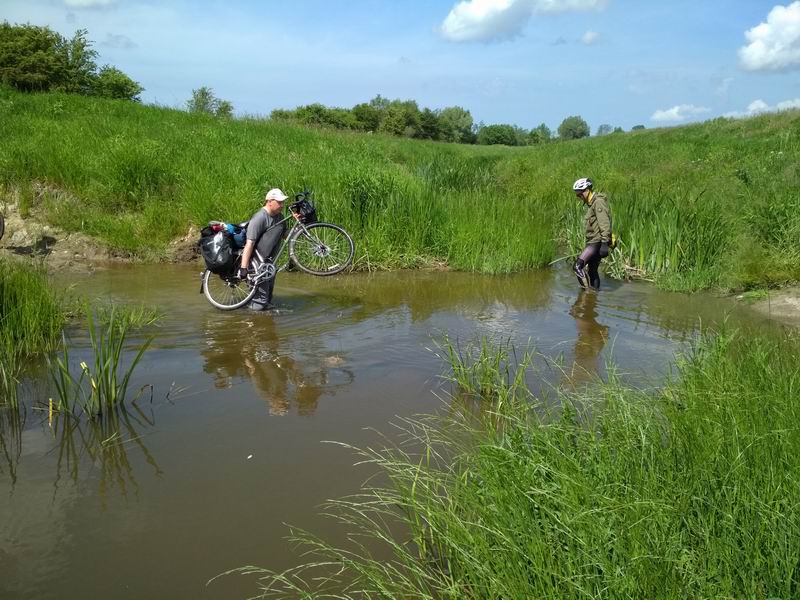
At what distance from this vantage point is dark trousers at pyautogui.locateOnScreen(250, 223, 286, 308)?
9.01 metres

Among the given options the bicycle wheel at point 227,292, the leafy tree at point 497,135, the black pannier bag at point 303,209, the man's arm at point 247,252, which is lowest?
the bicycle wheel at point 227,292

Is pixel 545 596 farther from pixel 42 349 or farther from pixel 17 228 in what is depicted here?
pixel 17 228

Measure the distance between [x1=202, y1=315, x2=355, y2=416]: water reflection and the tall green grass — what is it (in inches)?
60.8

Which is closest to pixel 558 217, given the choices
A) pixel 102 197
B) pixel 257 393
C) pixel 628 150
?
pixel 102 197

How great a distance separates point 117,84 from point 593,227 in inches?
1502

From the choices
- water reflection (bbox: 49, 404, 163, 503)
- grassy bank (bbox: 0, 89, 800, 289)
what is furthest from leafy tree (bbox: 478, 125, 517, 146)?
water reflection (bbox: 49, 404, 163, 503)

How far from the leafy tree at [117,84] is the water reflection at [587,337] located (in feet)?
111

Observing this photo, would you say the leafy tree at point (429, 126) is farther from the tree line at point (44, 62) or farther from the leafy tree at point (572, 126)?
the leafy tree at point (572, 126)

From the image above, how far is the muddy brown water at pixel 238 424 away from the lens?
3.52 m

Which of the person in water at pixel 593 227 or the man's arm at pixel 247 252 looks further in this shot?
the person in water at pixel 593 227

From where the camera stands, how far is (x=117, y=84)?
135 feet

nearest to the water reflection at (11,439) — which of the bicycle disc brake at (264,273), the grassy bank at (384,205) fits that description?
the bicycle disc brake at (264,273)

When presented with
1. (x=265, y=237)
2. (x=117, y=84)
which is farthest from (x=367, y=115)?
(x=265, y=237)

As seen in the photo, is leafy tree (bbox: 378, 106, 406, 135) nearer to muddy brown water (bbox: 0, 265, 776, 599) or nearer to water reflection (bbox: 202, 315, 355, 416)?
muddy brown water (bbox: 0, 265, 776, 599)
